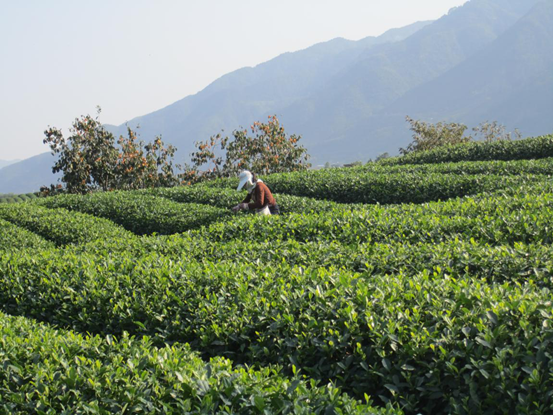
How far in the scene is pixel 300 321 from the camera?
448cm

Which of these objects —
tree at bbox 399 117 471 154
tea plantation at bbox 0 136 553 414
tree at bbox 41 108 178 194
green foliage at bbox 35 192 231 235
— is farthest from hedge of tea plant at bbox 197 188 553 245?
tree at bbox 399 117 471 154

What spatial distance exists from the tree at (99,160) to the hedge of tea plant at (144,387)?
20.6m

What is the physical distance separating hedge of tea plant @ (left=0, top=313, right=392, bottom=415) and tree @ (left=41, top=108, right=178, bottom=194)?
20584mm

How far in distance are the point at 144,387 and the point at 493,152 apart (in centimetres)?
1848

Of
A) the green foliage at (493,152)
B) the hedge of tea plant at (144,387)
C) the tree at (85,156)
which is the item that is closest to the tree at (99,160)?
the tree at (85,156)

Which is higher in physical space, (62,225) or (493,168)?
(62,225)

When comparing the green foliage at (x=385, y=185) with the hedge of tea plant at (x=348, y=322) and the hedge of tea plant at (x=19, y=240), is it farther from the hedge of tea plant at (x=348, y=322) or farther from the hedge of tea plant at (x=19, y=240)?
the hedge of tea plant at (x=348, y=322)

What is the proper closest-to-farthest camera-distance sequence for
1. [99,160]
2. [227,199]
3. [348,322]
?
[348,322], [227,199], [99,160]

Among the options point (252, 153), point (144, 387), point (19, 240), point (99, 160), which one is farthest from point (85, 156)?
point (144, 387)

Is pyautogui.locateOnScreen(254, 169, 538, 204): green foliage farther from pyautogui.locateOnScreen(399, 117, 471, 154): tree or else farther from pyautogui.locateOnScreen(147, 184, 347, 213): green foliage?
pyautogui.locateOnScreen(399, 117, 471, 154): tree

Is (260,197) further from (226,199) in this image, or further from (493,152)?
(493,152)

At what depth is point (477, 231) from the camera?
728 cm

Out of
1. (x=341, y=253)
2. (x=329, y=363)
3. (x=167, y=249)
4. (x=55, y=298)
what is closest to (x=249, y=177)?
(x=167, y=249)

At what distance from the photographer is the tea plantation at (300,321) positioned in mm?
3467
